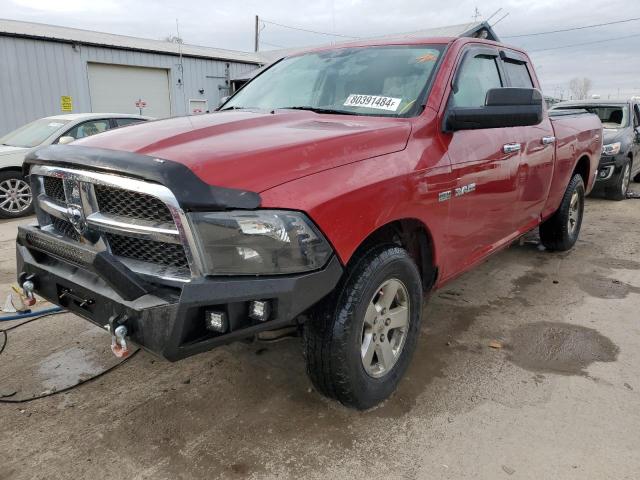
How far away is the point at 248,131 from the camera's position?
241cm

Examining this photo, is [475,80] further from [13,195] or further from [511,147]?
[13,195]

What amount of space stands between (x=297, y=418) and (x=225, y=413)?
1.22ft

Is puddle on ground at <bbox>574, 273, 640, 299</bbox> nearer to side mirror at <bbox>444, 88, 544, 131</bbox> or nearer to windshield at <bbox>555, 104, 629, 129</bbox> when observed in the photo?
side mirror at <bbox>444, 88, 544, 131</bbox>

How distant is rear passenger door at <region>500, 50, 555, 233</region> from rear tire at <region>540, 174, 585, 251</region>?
2.78 feet

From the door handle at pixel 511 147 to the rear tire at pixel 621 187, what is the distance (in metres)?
6.32

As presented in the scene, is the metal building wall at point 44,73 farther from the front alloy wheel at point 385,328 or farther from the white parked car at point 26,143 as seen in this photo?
the front alloy wheel at point 385,328

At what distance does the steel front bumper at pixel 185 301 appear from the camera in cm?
184

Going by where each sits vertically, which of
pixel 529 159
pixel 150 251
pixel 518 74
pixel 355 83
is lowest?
pixel 150 251

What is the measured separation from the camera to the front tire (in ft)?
7.38

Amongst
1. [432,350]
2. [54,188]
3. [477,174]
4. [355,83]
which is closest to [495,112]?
[477,174]

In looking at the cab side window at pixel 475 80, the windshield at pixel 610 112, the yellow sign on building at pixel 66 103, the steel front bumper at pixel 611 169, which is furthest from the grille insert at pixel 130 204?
the yellow sign on building at pixel 66 103

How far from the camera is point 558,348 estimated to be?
10.7ft

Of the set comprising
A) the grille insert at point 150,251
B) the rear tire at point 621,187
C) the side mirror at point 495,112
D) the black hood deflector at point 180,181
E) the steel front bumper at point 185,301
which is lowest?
the rear tire at point 621,187

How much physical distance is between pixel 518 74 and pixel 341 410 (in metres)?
3.19
